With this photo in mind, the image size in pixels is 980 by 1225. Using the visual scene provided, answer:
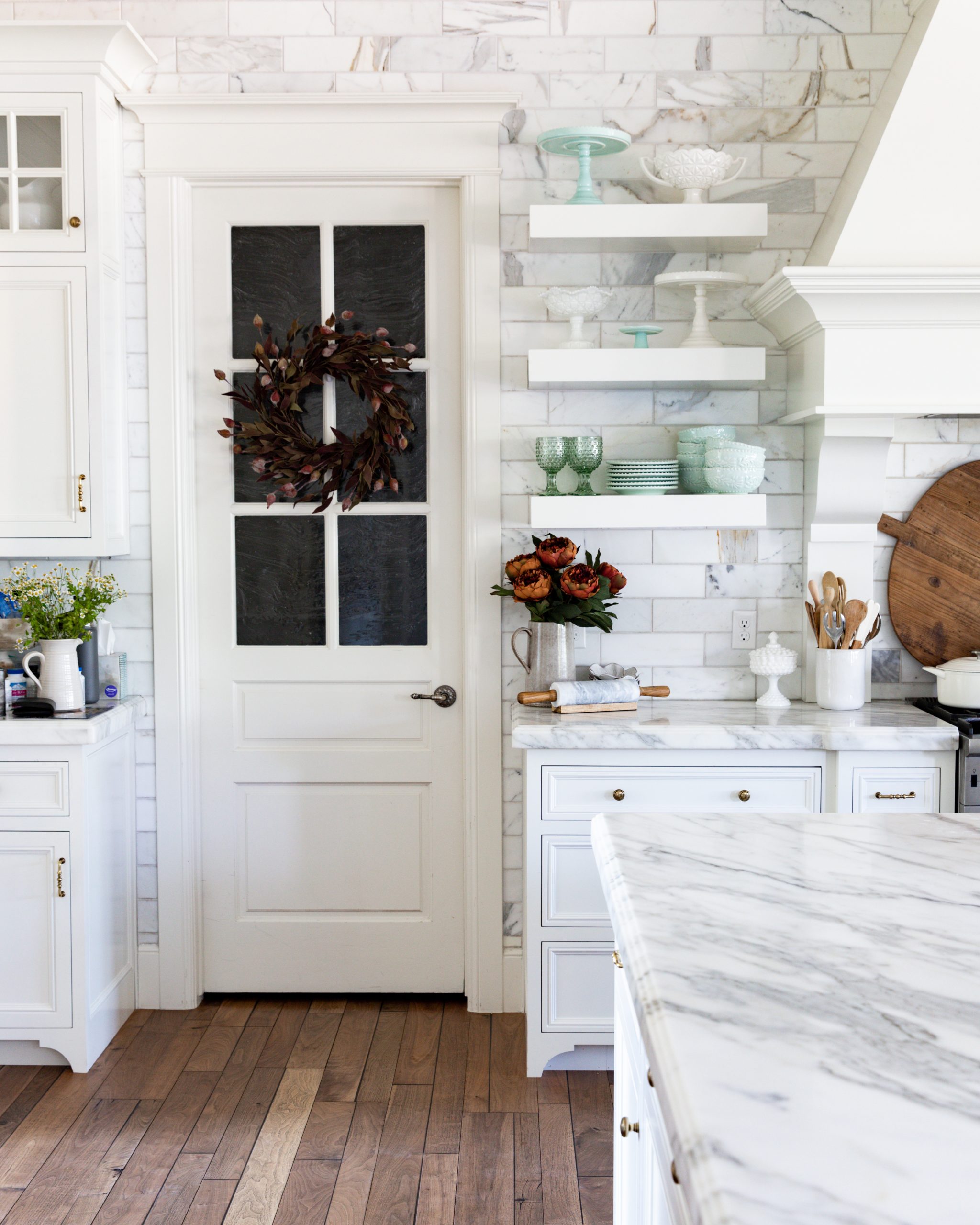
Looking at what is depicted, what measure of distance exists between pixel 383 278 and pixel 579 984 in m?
2.04

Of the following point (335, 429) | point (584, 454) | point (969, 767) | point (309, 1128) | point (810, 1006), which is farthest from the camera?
point (335, 429)

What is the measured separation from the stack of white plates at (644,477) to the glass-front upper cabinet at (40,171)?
1.56 metres

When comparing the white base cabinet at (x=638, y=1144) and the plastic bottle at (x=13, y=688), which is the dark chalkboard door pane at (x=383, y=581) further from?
the white base cabinet at (x=638, y=1144)

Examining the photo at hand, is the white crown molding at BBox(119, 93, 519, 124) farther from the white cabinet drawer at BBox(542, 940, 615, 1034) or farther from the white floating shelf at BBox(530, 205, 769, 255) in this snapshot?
the white cabinet drawer at BBox(542, 940, 615, 1034)

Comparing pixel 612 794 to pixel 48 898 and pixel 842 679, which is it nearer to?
pixel 842 679

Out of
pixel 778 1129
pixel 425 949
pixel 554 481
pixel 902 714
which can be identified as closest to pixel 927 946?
pixel 778 1129

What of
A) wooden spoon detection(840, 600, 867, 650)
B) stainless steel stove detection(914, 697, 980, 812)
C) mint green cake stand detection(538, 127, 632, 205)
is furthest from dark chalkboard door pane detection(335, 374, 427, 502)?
stainless steel stove detection(914, 697, 980, 812)

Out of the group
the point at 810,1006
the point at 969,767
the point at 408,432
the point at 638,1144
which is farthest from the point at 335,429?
the point at 810,1006

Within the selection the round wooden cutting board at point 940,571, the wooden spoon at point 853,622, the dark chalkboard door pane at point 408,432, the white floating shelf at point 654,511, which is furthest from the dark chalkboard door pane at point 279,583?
the round wooden cutting board at point 940,571

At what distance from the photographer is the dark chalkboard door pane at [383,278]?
314cm

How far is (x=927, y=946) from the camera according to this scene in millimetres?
1176

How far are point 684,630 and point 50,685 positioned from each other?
5.78ft

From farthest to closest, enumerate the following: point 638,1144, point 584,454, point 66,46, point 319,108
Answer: point 319,108, point 584,454, point 66,46, point 638,1144

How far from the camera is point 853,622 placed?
9.63 feet
